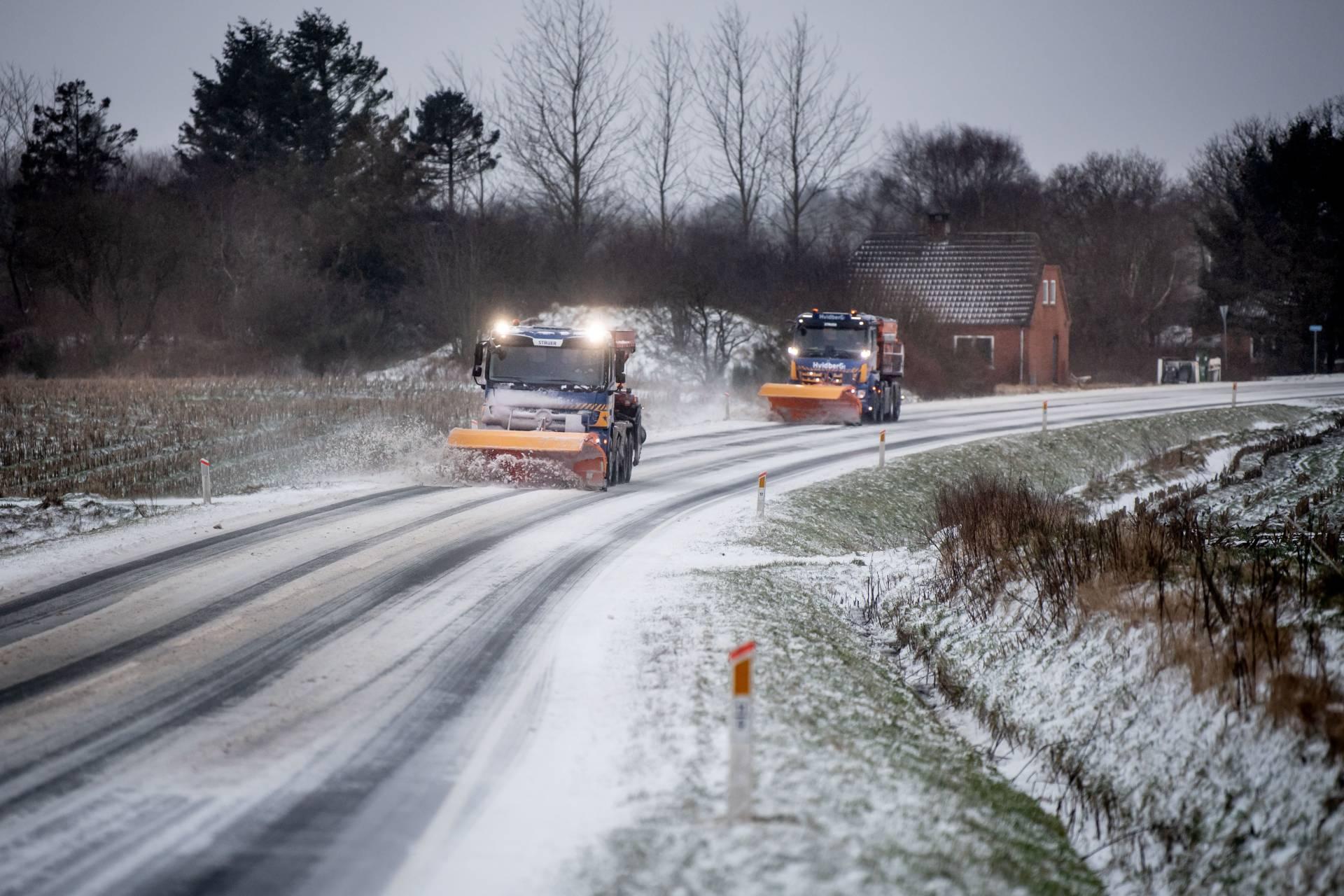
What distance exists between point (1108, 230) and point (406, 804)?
77839 mm

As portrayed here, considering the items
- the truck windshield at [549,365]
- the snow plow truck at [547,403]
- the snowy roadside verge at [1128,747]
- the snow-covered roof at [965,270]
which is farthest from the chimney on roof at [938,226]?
the snowy roadside verge at [1128,747]

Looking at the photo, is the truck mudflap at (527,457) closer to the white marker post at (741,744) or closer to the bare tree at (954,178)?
the white marker post at (741,744)

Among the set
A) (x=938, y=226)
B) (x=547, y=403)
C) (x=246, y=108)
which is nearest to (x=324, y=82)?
(x=246, y=108)

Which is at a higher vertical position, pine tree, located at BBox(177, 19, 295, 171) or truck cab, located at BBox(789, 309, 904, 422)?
pine tree, located at BBox(177, 19, 295, 171)

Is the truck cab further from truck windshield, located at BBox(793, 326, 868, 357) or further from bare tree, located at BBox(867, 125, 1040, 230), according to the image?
bare tree, located at BBox(867, 125, 1040, 230)

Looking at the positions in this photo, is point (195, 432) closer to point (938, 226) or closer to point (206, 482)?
point (206, 482)

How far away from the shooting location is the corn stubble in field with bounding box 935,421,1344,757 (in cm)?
681

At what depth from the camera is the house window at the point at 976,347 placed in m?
45.4

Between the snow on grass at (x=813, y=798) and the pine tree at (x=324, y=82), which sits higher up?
the pine tree at (x=324, y=82)

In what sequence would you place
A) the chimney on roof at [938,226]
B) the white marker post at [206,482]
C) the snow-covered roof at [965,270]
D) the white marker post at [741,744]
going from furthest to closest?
the chimney on roof at [938,226]
the snow-covered roof at [965,270]
the white marker post at [206,482]
the white marker post at [741,744]

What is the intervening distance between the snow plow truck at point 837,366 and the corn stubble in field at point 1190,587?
48.6 feet

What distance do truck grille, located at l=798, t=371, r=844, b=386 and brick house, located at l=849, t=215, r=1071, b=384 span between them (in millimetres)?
20146

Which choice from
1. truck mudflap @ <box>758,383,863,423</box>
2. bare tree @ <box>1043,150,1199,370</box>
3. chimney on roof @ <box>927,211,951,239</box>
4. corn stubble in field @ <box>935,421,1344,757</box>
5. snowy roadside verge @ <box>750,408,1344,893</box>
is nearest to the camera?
snowy roadside verge @ <box>750,408,1344,893</box>

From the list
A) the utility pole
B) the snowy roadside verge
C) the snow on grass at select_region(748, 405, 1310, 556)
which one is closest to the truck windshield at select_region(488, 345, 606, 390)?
the snow on grass at select_region(748, 405, 1310, 556)
